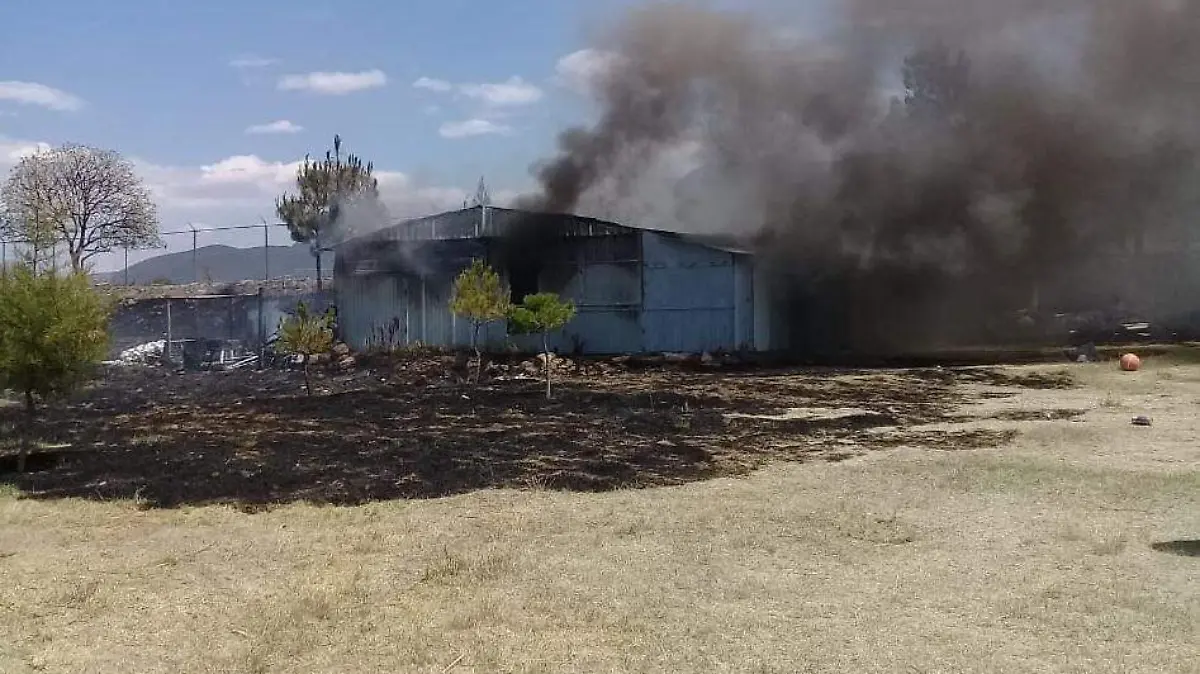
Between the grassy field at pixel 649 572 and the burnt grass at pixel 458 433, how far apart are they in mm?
343

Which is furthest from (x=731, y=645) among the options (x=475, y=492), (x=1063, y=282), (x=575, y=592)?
(x=1063, y=282)

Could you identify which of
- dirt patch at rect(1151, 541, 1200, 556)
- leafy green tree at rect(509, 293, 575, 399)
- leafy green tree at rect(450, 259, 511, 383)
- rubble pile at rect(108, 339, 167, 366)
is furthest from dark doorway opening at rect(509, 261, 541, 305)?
dirt patch at rect(1151, 541, 1200, 556)

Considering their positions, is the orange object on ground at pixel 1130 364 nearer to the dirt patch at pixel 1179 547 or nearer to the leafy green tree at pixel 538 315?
the leafy green tree at pixel 538 315

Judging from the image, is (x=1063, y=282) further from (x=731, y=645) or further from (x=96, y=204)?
(x=96, y=204)

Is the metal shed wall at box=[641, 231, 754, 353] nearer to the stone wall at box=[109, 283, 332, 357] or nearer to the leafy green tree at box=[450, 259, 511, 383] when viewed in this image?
the leafy green tree at box=[450, 259, 511, 383]

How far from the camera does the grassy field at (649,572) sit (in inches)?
271

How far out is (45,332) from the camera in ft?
50.4

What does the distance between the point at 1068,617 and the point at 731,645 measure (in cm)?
258

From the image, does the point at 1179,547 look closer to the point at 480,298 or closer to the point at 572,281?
the point at 480,298

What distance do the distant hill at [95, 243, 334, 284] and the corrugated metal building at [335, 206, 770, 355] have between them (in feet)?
43.2

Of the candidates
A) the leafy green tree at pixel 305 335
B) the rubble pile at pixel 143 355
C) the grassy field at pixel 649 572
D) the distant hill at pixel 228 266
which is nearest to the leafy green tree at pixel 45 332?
the grassy field at pixel 649 572

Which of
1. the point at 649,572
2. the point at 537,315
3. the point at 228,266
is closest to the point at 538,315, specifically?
the point at 537,315

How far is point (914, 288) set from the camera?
38062 mm

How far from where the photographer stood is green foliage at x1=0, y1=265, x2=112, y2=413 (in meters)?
15.2
